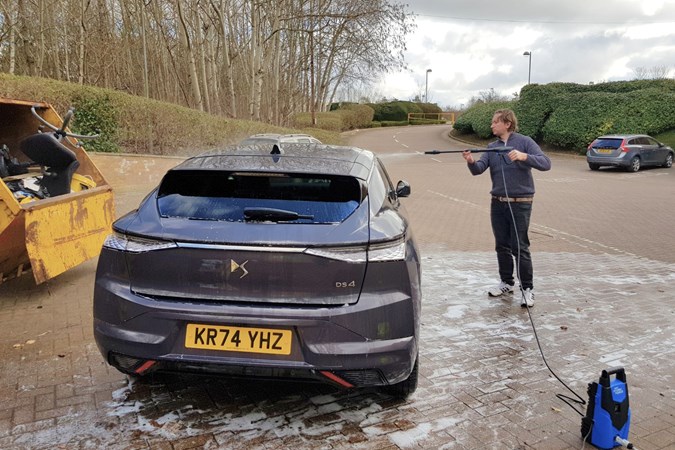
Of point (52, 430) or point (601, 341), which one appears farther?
point (601, 341)

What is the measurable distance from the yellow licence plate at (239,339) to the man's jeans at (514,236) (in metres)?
2.97

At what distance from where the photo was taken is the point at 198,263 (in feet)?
8.83

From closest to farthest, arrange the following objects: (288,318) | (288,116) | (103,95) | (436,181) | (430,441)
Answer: (288,318)
(430,441)
(103,95)
(436,181)
(288,116)

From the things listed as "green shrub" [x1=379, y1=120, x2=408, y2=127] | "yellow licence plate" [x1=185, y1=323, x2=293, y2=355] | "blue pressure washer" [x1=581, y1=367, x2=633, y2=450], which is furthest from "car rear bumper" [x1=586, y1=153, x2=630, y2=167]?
"green shrub" [x1=379, y1=120, x2=408, y2=127]

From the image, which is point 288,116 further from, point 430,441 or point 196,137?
point 430,441

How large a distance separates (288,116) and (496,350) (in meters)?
32.5

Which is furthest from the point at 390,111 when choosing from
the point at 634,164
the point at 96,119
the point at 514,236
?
the point at 514,236

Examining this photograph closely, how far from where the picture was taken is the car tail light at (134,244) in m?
2.74

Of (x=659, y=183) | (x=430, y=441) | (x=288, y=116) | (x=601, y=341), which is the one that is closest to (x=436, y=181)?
(x=659, y=183)

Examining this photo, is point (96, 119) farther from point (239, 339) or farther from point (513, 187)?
point (239, 339)

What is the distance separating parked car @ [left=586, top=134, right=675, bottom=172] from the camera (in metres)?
20.4

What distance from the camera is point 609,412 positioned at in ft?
9.00

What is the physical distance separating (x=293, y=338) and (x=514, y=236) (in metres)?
3.19

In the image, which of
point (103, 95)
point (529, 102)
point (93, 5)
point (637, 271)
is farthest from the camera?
point (529, 102)
